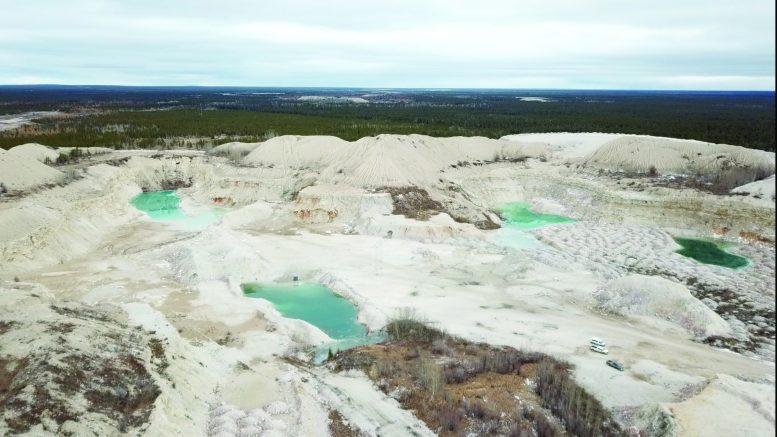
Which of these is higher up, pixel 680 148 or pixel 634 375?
pixel 680 148

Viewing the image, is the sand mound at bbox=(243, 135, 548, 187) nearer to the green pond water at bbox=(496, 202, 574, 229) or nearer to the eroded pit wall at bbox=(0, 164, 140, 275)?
the green pond water at bbox=(496, 202, 574, 229)

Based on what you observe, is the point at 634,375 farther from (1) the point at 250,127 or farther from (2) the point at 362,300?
(1) the point at 250,127

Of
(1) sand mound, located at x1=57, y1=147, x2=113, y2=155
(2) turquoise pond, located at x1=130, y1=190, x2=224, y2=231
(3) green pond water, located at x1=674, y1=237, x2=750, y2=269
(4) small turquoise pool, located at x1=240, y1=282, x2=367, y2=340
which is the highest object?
(1) sand mound, located at x1=57, y1=147, x2=113, y2=155

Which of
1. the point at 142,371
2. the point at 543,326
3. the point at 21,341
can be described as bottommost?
the point at 543,326

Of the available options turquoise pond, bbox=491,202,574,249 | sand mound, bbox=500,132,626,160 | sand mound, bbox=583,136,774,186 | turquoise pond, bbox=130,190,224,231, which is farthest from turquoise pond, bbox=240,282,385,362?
sand mound, bbox=500,132,626,160

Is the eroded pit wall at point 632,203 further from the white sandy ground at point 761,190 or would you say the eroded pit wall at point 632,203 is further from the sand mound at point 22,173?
the sand mound at point 22,173

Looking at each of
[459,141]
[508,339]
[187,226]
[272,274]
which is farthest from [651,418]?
[459,141]

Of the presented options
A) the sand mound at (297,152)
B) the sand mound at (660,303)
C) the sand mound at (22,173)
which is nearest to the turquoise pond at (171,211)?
the sand mound at (22,173)
